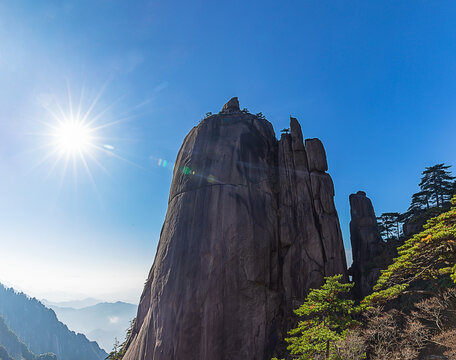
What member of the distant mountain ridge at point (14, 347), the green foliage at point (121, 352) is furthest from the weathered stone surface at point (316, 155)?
the distant mountain ridge at point (14, 347)

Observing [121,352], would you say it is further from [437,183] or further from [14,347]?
[14,347]

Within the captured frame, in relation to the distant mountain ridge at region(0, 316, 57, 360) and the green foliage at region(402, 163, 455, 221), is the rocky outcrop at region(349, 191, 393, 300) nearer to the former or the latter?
the green foliage at region(402, 163, 455, 221)

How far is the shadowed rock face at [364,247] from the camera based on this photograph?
28672 mm

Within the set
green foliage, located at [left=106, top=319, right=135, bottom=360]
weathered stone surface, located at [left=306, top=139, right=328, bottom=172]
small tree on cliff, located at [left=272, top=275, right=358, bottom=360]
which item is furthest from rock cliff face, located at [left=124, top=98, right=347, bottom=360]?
small tree on cliff, located at [left=272, top=275, right=358, bottom=360]

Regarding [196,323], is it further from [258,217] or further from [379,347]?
[379,347]

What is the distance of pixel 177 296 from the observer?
21203mm

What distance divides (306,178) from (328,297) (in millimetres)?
16603

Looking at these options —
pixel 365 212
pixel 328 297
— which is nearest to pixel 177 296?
pixel 328 297

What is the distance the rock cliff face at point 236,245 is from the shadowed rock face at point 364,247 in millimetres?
6526

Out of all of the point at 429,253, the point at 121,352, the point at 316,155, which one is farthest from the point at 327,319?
the point at 121,352

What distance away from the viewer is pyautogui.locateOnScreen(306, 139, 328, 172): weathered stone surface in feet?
94.2

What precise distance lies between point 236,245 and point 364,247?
18.4 meters

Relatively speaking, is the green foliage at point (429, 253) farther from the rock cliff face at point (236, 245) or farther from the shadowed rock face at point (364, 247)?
the shadowed rock face at point (364, 247)

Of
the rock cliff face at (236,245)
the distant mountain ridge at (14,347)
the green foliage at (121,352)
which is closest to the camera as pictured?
the rock cliff face at (236,245)
